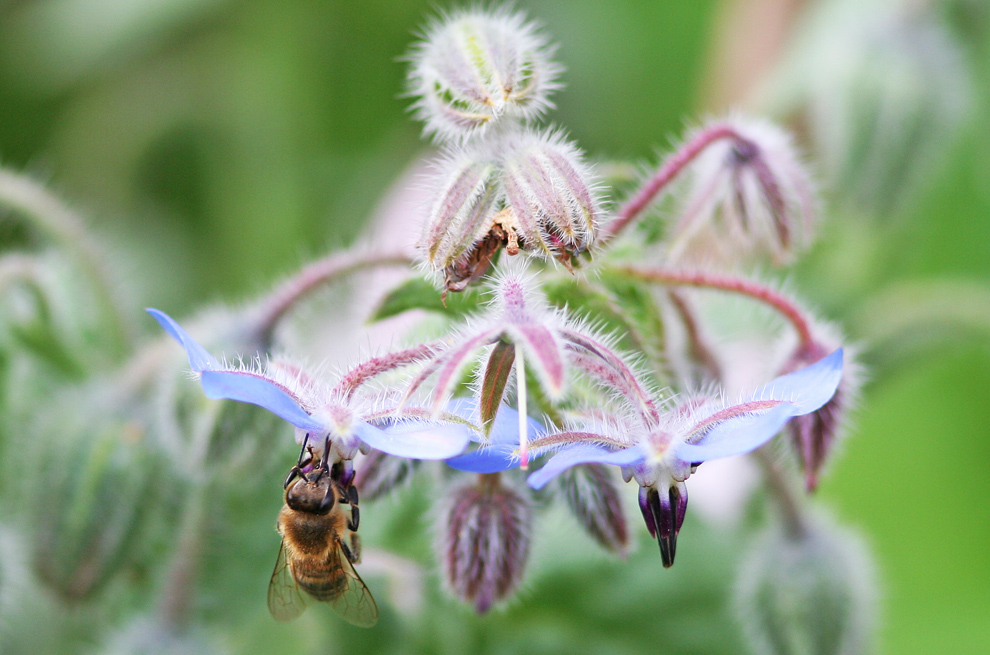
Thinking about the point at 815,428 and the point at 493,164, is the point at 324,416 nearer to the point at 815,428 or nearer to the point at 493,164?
the point at 493,164

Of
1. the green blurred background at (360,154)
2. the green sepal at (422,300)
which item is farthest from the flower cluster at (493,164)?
the green blurred background at (360,154)

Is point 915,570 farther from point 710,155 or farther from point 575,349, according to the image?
point 575,349

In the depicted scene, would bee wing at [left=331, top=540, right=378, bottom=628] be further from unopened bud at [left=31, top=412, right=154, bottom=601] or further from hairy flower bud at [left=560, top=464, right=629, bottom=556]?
unopened bud at [left=31, top=412, right=154, bottom=601]

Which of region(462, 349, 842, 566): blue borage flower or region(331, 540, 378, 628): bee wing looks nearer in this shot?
region(462, 349, 842, 566): blue borage flower

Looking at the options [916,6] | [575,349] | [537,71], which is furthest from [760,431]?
[916,6]

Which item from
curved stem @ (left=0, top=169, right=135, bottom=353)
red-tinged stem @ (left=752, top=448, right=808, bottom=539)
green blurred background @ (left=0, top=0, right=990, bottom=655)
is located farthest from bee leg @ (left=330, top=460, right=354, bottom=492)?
green blurred background @ (left=0, top=0, right=990, bottom=655)

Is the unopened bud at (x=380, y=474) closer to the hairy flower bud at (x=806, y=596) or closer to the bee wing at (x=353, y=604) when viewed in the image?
the bee wing at (x=353, y=604)

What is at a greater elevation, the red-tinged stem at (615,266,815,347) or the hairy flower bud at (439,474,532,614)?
the red-tinged stem at (615,266,815,347)
